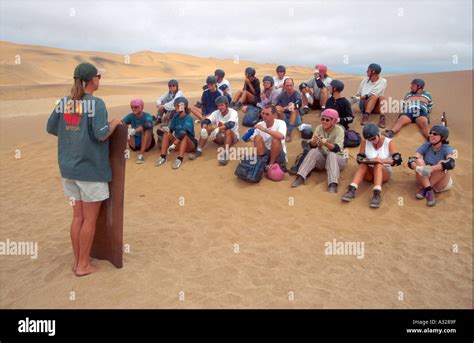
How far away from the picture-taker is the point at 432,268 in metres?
4.23

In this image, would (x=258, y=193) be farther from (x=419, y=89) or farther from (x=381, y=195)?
(x=419, y=89)

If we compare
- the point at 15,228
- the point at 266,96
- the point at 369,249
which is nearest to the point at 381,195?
the point at 369,249

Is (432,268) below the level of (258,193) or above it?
below

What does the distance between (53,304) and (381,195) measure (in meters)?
4.66

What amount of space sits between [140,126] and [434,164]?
546 cm

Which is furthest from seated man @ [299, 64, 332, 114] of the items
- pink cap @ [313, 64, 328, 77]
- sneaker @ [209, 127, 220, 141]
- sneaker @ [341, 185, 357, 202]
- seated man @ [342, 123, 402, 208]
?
sneaker @ [341, 185, 357, 202]

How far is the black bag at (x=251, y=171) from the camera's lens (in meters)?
6.52

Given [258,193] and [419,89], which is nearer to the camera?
[258,193]

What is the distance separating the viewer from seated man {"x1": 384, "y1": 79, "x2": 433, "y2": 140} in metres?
7.82

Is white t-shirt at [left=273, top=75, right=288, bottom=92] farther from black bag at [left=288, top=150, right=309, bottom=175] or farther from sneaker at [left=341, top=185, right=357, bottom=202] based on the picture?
sneaker at [left=341, top=185, right=357, bottom=202]

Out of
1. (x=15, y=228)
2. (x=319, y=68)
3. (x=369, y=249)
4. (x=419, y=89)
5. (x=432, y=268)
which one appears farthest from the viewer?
(x=319, y=68)

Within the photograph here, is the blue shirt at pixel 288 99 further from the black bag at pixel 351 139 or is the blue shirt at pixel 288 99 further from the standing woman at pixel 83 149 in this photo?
the standing woman at pixel 83 149
